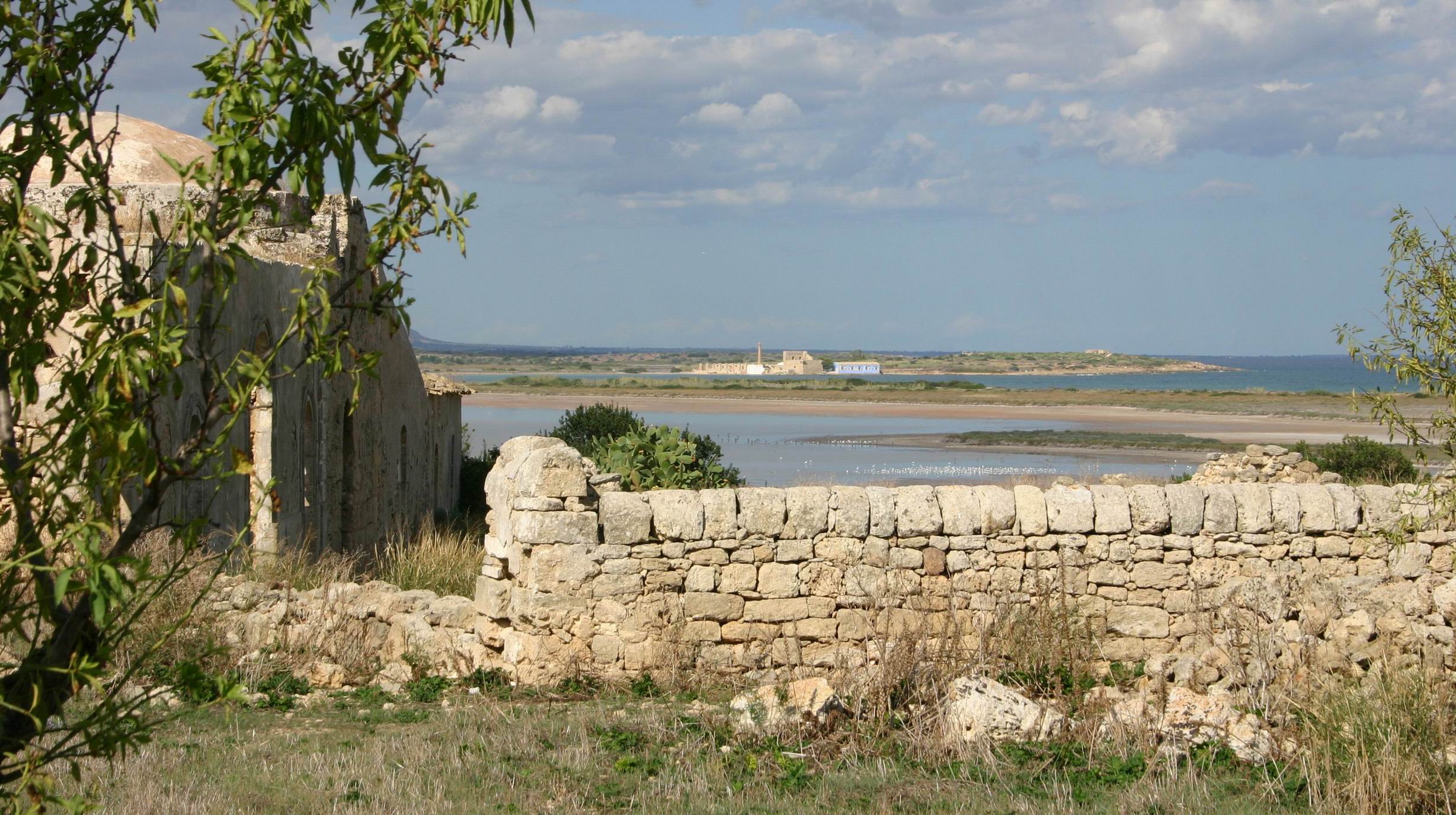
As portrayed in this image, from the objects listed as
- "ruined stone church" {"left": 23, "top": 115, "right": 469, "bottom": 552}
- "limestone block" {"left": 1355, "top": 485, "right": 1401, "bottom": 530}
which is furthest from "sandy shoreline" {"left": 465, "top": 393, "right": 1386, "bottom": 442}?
"limestone block" {"left": 1355, "top": 485, "right": 1401, "bottom": 530}

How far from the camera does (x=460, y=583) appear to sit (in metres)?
10.9

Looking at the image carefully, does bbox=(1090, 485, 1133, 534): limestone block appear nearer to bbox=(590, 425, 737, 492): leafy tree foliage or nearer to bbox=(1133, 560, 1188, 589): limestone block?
bbox=(1133, 560, 1188, 589): limestone block

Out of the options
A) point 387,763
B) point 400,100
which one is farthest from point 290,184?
point 387,763

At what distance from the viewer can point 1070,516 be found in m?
8.23

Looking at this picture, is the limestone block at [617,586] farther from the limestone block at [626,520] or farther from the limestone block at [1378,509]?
the limestone block at [1378,509]

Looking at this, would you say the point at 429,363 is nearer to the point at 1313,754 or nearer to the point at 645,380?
the point at 645,380

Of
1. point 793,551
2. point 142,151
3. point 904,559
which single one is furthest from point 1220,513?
point 142,151

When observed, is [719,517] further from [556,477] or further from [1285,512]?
[1285,512]

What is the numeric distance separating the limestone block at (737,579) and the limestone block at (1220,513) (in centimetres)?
315

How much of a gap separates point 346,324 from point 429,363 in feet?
476

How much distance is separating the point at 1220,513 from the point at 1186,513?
0.75ft

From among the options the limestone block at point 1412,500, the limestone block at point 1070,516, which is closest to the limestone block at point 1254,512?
the limestone block at point 1412,500

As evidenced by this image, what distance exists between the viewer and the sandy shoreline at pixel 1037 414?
4441 cm

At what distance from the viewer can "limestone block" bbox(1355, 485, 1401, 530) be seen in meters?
8.16
